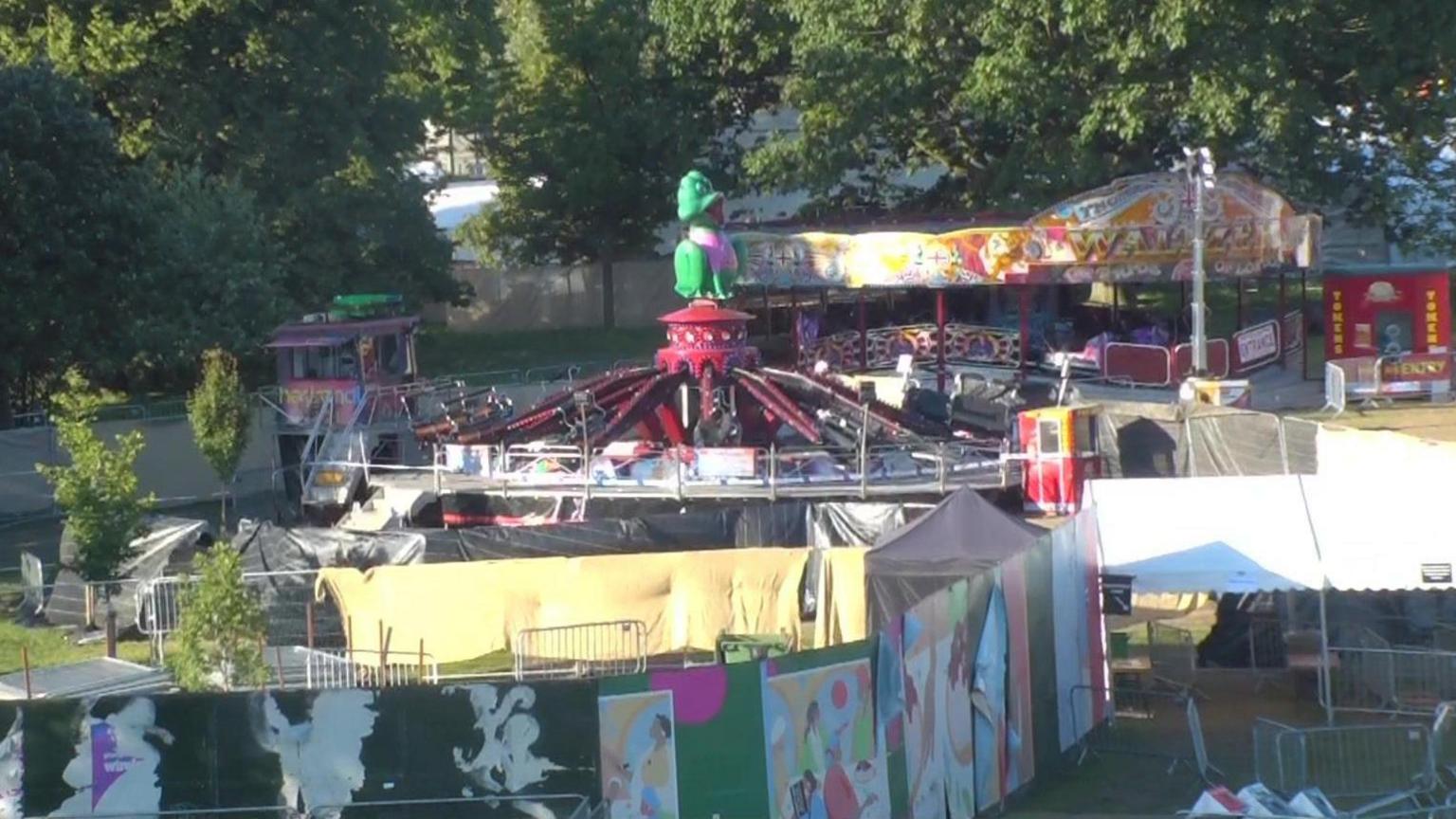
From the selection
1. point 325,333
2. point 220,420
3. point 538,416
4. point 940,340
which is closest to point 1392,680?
point 538,416

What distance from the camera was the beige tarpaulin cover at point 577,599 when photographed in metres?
20.8

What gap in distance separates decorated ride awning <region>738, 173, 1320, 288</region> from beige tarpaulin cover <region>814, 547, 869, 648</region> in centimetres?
2036

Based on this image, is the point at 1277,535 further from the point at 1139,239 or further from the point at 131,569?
the point at 1139,239

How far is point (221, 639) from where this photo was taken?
56.2ft

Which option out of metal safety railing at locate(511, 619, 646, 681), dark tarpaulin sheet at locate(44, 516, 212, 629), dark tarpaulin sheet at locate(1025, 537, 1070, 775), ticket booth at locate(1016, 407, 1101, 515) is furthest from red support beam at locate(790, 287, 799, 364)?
dark tarpaulin sheet at locate(1025, 537, 1070, 775)

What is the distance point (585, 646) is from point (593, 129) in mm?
33623

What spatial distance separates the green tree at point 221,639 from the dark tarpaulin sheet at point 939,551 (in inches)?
202

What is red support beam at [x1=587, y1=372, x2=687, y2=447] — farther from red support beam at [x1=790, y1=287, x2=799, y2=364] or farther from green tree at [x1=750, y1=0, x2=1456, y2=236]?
green tree at [x1=750, y1=0, x2=1456, y2=236]

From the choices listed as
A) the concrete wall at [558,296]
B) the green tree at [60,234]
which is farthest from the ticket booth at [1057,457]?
the concrete wall at [558,296]

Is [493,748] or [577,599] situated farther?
[577,599]

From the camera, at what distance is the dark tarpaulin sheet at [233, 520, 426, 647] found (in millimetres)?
22156

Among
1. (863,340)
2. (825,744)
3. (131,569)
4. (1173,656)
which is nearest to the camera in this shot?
(825,744)

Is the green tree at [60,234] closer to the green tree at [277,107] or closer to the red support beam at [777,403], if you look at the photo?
the green tree at [277,107]

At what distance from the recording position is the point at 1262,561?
18484mm
